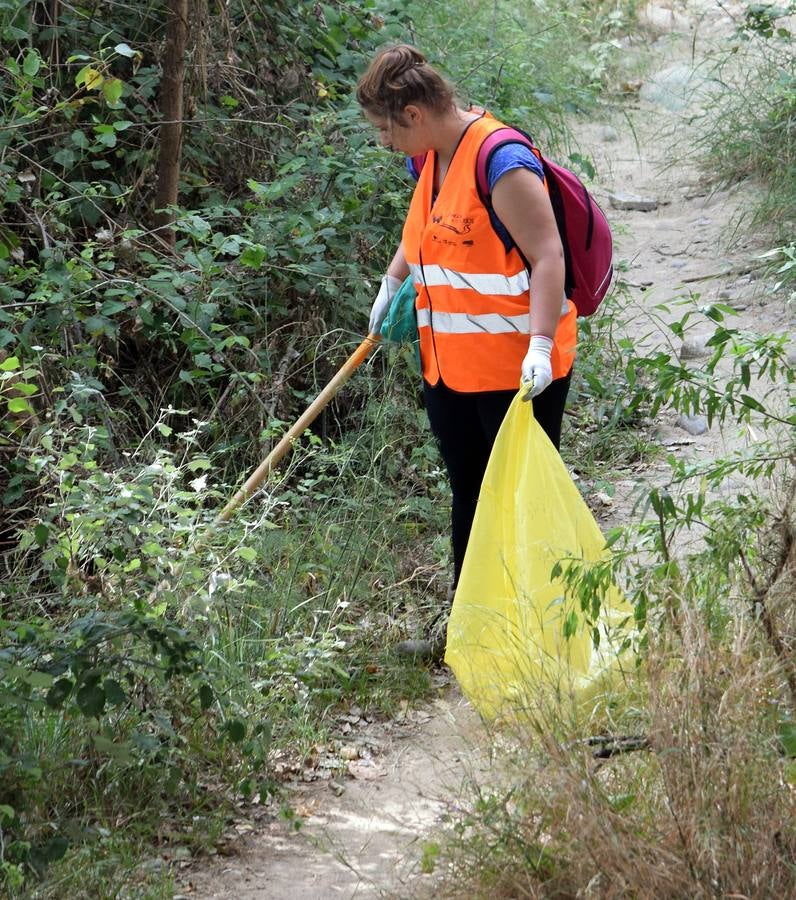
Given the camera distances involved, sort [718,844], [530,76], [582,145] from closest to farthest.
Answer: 1. [718,844]
2. [530,76]
3. [582,145]

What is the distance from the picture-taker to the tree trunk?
16.3 ft

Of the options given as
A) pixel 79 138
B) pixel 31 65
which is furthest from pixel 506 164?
pixel 79 138

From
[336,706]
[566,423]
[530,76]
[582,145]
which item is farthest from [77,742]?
[582,145]

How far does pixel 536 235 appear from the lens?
312 centimetres

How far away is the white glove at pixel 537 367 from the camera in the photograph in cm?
316

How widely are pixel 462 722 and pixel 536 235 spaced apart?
4.36ft

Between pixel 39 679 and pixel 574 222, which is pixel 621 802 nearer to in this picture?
pixel 39 679

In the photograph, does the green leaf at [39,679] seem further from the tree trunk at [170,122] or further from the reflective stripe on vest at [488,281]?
the tree trunk at [170,122]

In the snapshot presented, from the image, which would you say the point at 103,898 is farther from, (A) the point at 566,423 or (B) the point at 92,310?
(A) the point at 566,423

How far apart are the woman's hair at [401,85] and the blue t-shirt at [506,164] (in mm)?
233

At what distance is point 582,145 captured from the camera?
914 cm

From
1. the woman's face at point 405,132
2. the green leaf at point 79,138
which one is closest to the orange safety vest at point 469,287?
the woman's face at point 405,132

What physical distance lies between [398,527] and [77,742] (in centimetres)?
165

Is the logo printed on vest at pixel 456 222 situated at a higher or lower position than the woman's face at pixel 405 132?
lower
